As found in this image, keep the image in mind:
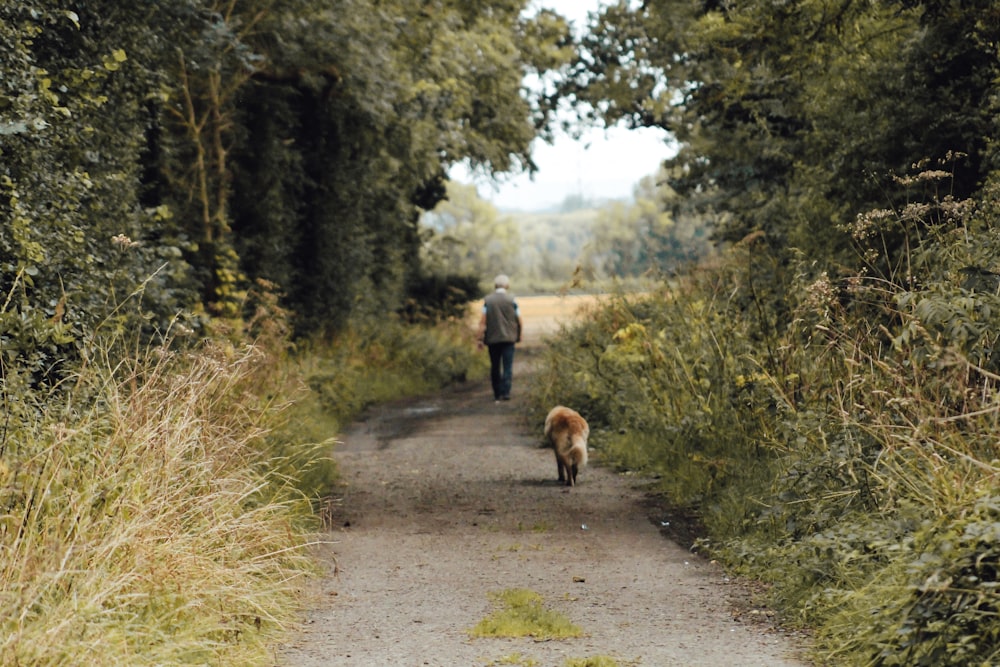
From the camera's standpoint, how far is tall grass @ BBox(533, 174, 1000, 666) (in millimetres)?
5242

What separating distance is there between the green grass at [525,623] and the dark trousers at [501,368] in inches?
484

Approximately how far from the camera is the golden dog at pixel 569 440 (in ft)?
37.7

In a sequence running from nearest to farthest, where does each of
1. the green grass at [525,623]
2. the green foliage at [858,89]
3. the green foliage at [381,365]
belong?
the green grass at [525,623] < the green foliage at [858,89] < the green foliage at [381,365]

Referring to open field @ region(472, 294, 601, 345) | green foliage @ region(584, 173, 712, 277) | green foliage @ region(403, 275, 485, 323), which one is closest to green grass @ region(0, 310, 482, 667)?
open field @ region(472, 294, 601, 345)

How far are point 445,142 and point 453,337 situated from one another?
764 cm

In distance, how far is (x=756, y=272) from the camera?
14.3 m

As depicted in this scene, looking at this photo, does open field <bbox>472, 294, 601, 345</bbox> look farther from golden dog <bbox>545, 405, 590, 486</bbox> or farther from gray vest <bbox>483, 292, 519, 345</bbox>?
golden dog <bbox>545, 405, 590, 486</bbox>

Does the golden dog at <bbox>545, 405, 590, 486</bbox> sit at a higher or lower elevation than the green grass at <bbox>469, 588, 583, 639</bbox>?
higher

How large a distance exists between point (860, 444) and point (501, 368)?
43.4 ft

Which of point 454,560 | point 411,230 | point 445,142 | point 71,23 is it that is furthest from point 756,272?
point 411,230

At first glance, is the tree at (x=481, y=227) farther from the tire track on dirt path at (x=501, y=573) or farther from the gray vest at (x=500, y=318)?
the tire track on dirt path at (x=501, y=573)

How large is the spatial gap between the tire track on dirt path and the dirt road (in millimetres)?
12

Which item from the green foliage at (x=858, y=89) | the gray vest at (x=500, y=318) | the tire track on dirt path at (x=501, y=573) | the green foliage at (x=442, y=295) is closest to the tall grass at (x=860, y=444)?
the tire track on dirt path at (x=501, y=573)

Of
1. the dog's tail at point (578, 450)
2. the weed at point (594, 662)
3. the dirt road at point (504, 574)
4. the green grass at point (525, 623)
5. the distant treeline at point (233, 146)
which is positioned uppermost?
the distant treeline at point (233, 146)
